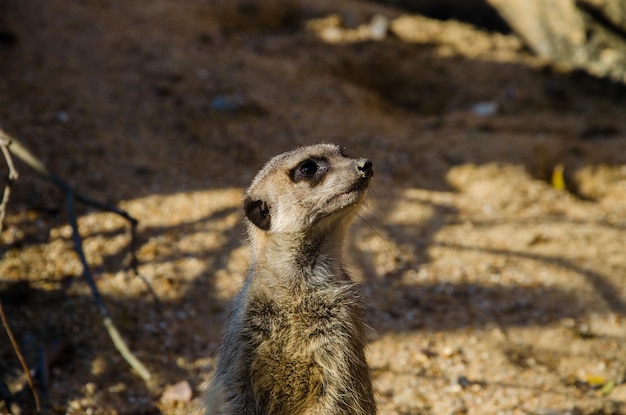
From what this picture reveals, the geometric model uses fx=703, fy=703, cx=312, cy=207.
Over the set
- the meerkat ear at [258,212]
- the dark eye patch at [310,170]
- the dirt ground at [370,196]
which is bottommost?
the dirt ground at [370,196]

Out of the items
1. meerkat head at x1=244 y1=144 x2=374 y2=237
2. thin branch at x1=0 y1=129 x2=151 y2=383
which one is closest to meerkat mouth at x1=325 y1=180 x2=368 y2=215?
meerkat head at x1=244 y1=144 x2=374 y2=237

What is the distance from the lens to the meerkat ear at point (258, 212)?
2.59m

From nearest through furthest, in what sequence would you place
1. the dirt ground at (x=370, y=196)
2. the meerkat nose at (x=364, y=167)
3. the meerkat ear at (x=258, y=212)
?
the meerkat nose at (x=364, y=167), the meerkat ear at (x=258, y=212), the dirt ground at (x=370, y=196)

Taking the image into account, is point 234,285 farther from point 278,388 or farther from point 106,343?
point 278,388

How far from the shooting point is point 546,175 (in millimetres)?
4945

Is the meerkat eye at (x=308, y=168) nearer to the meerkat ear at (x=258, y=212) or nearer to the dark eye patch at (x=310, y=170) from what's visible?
the dark eye patch at (x=310, y=170)

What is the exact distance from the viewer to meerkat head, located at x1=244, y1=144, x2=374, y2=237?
96.4 inches

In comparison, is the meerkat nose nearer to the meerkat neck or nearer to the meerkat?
the meerkat

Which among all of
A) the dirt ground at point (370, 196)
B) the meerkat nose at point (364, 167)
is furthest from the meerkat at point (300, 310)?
the dirt ground at point (370, 196)

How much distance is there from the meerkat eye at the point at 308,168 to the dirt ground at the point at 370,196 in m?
0.60

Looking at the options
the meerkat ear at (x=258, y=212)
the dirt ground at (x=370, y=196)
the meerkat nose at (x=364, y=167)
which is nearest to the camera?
the meerkat nose at (x=364, y=167)

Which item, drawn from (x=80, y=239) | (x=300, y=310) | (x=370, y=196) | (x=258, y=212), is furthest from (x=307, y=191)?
(x=370, y=196)

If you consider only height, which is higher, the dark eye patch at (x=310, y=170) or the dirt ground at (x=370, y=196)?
the dark eye patch at (x=310, y=170)

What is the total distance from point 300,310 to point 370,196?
4.90 ft
